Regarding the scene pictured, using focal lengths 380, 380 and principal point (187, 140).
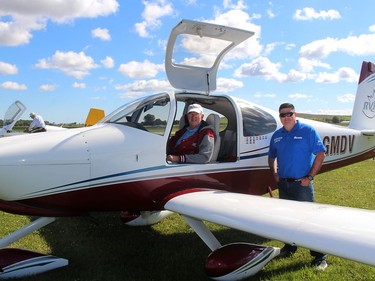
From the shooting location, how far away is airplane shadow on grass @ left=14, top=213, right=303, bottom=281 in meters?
4.16

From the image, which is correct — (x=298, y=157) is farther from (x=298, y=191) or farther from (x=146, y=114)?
(x=146, y=114)

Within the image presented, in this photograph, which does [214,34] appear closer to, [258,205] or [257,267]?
[258,205]

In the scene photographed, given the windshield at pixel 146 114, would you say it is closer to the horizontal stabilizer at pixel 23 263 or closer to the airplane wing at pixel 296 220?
the airplane wing at pixel 296 220

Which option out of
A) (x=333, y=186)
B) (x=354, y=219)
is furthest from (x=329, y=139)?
(x=333, y=186)

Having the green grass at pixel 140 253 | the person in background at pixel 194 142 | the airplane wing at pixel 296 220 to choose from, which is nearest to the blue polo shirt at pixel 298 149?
the airplane wing at pixel 296 220

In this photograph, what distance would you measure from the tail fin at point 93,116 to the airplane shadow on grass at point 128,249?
10.3 meters

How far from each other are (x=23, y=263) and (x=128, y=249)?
1.39 metres

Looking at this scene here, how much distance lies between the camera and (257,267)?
13.2 feet

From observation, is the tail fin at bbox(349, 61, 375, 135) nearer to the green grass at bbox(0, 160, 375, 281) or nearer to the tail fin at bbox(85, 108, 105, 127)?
the green grass at bbox(0, 160, 375, 281)

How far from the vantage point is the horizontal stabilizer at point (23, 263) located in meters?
4.02

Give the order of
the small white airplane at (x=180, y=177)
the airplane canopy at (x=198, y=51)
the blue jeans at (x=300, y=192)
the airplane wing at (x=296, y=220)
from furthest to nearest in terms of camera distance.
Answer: the airplane canopy at (x=198, y=51), the blue jeans at (x=300, y=192), the small white airplane at (x=180, y=177), the airplane wing at (x=296, y=220)

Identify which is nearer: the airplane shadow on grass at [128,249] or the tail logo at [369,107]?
the airplane shadow on grass at [128,249]

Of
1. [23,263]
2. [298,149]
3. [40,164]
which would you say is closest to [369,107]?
[298,149]

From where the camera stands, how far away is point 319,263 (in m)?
4.44
